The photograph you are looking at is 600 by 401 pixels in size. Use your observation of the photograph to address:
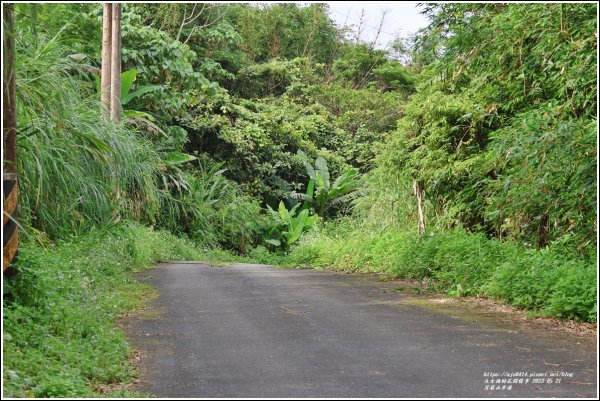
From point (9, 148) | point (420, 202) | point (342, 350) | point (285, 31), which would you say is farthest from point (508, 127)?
point (285, 31)

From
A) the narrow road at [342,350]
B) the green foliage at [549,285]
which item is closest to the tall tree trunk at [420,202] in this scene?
the narrow road at [342,350]

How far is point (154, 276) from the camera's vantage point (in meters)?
13.0

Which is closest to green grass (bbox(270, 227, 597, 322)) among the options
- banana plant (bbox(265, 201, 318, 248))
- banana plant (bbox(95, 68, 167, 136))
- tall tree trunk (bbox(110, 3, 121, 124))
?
tall tree trunk (bbox(110, 3, 121, 124))

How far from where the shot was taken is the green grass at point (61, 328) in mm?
5102

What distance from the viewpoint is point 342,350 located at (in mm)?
6547

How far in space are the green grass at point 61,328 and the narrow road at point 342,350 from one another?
0.32 metres

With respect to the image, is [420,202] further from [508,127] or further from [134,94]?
[134,94]

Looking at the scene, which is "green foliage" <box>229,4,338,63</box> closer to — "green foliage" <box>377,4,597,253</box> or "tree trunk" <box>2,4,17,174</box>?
"green foliage" <box>377,4,597,253</box>

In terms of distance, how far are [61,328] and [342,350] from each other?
2.30 meters

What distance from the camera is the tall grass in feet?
30.8

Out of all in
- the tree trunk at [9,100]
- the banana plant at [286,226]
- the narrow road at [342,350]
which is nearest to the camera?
the narrow road at [342,350]

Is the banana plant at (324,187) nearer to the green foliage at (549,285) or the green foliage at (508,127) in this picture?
the green foliage at (508,127)

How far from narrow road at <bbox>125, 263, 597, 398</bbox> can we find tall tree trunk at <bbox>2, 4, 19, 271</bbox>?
4.62 feet

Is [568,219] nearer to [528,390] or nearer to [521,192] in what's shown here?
[521,192]
